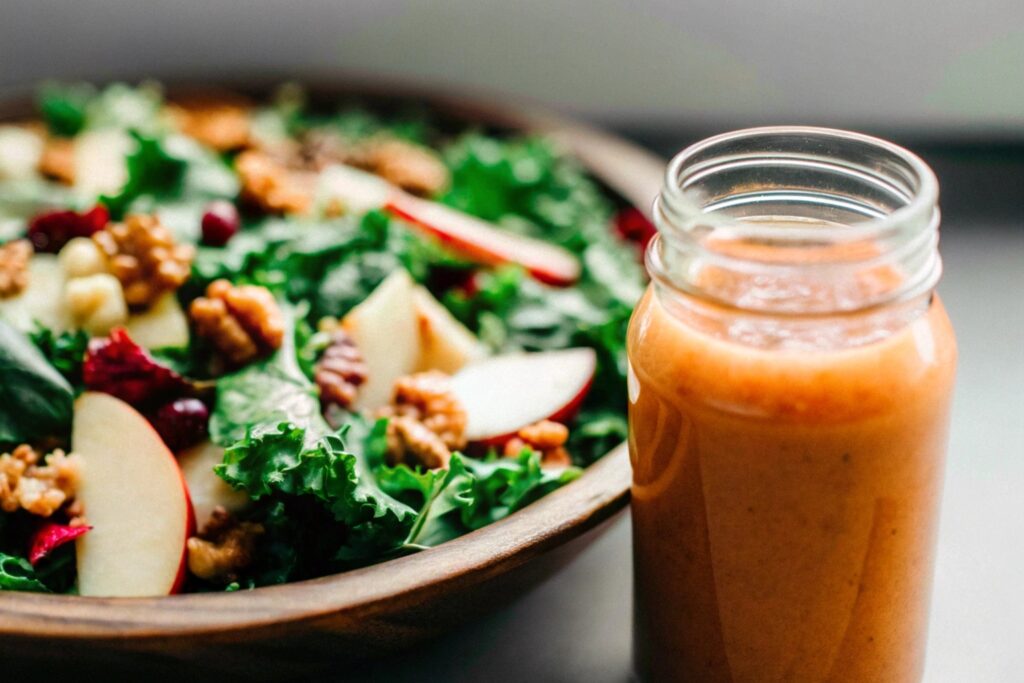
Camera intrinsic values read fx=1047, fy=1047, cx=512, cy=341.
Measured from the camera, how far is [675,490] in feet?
3.06

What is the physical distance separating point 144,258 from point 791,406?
0.81m

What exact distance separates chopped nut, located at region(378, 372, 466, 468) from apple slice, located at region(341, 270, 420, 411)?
1.3 inches

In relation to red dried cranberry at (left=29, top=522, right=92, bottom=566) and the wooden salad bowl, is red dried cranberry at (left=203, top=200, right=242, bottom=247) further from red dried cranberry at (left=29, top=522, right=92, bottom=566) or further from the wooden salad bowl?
the wooden salad bowl

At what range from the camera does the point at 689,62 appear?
82.2 inches

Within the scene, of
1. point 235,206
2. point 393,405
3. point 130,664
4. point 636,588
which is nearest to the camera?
point 130,664

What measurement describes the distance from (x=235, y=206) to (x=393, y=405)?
1.62ft

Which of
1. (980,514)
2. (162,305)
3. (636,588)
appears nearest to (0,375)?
(162,305)

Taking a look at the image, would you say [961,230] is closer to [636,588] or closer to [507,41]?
[507,41]

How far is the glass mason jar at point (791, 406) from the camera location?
2.74 feet

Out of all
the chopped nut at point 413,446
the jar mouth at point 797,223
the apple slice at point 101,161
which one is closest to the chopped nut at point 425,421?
the chopped nut at point 413,446

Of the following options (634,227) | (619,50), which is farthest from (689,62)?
(634,227)

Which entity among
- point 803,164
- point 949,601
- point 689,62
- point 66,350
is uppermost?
point 803,164

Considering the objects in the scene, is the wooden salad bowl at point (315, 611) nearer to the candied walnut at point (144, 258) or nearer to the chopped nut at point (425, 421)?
the chopped nut at point (425, 421)

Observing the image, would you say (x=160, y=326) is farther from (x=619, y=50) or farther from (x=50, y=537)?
(x=619, y=50)
